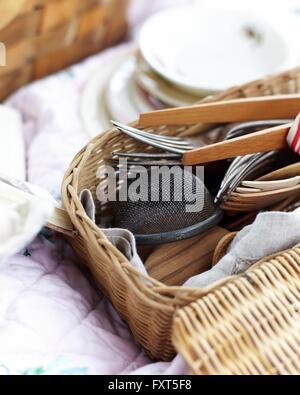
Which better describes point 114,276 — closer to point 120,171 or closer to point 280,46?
point 120,171

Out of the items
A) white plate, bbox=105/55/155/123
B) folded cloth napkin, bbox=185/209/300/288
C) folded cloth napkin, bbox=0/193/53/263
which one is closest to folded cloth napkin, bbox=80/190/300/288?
folded cloth napkin, bbox=185/209/300/288

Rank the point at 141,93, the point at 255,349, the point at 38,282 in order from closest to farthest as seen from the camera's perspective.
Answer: the point at 255,349
the point at 38,282
the point at 141,93

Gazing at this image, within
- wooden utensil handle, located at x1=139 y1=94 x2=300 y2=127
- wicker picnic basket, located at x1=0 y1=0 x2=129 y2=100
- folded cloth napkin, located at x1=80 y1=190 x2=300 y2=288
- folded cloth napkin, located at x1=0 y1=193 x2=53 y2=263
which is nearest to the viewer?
folded cloth napkin, located at x1=0 y1=193 x2=53 y2=263

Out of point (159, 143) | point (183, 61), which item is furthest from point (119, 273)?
point (183, 61)

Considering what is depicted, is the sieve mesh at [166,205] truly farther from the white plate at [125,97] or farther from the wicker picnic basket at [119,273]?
the white plate at [125,97]

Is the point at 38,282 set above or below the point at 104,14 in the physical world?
below

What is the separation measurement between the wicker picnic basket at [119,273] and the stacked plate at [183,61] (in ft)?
0.43

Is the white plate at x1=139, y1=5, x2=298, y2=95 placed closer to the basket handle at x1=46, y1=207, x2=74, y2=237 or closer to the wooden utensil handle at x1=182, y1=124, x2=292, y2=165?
the wooden utensil handle at x1=182, y1=124, x2=292, y2=165

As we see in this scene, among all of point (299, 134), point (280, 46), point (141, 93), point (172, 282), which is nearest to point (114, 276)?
point (172, 282)

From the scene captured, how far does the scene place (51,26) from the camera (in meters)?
0.87

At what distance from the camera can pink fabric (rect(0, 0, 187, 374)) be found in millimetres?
555

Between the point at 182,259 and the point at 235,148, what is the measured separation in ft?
0.45

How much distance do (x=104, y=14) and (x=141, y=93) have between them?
0.62 feet

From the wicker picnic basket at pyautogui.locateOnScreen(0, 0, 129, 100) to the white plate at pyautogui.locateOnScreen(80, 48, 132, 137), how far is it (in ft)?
0.19
